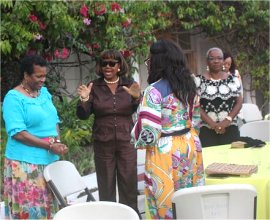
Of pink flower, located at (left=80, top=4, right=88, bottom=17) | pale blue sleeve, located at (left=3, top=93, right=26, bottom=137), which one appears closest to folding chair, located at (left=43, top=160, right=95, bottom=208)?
pale blue sleeve, located at (left=3, top=93, right=26, bottom=137)

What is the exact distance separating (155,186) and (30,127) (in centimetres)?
102

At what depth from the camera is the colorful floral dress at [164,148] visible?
2.81 meters

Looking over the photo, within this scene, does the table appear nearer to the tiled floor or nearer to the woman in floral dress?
the woman in floral dress

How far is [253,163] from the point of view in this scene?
131 inches

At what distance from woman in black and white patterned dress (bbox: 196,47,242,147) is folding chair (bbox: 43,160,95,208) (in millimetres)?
1513

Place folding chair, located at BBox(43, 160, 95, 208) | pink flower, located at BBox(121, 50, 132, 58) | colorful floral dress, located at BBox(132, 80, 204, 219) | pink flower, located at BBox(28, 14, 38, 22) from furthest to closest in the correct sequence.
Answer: pink flower, located at BBox(121, 50, 132, 58) → pink flower, located at BBox(28, 14, 38, 22) → folding chair, located at BBox(43, 160, 95, 208) → colorful floral dress, located at BBox(132, 80, 204, 219)

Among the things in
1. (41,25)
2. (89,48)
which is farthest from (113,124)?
(89,48)

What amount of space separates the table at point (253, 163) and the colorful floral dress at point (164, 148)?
222mm

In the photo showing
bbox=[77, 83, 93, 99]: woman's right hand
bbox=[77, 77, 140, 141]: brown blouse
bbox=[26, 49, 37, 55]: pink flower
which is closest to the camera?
bbox=[77, 83, 93, 99]: woman's right hand

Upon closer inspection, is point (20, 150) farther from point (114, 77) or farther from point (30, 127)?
point (114, 77)

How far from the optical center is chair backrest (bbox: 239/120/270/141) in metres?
4.86

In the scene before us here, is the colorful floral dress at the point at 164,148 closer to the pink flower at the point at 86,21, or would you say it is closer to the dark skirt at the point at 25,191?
the dark skirt at the point at 25,191

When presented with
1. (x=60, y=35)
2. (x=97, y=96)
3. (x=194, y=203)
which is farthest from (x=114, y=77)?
(x=60, y=35)

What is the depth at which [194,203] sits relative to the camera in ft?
7.70
